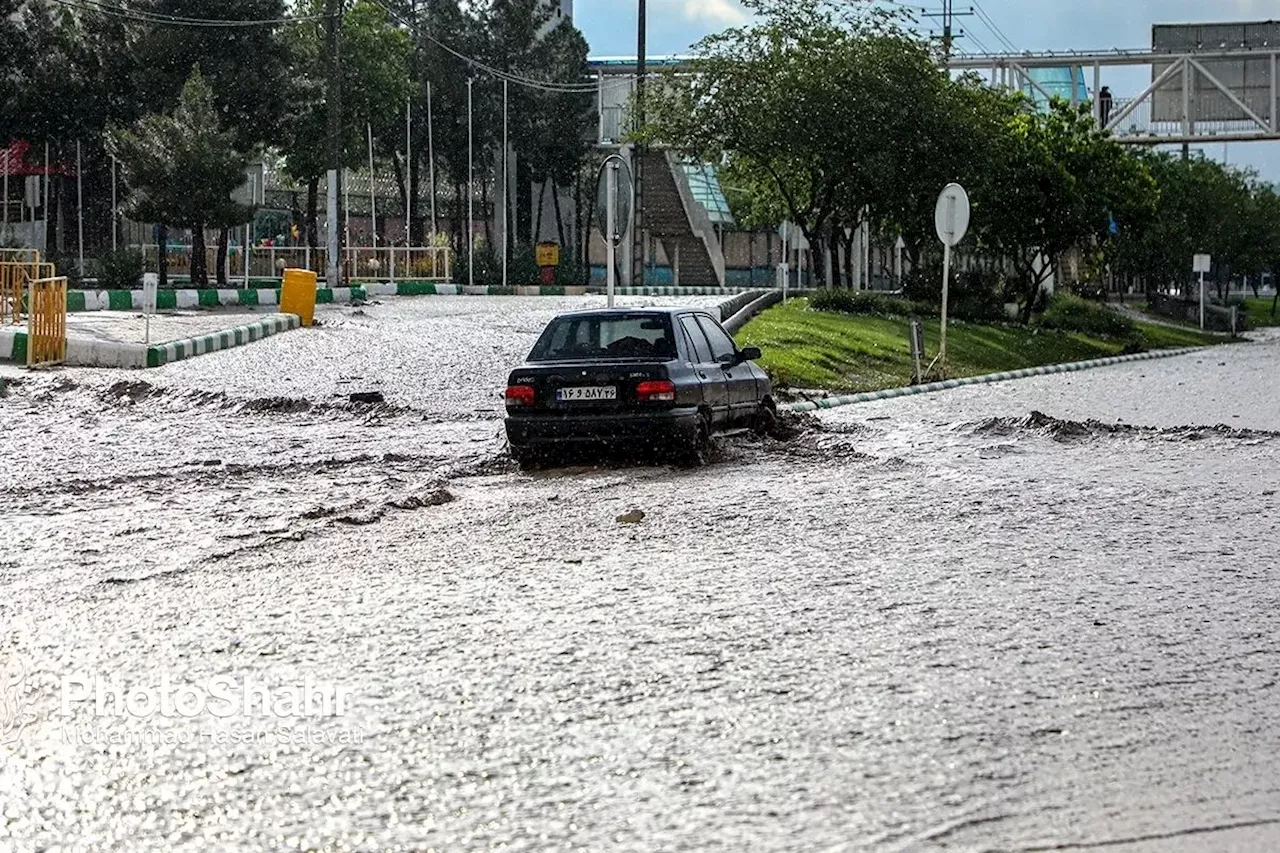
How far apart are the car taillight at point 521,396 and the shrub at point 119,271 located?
36682 mm

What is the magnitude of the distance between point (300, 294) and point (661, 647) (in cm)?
2795

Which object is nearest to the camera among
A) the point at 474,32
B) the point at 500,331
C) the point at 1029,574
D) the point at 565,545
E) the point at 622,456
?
the point at 1029,574

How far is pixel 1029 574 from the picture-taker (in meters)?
9.23

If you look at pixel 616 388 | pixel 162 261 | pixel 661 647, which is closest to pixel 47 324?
pixel 616 388

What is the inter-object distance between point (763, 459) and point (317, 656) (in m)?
8.46

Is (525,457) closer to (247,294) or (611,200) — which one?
(611,200)

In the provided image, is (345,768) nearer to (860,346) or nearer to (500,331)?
(500,331)

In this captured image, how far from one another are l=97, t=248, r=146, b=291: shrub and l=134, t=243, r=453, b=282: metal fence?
5.86 metres

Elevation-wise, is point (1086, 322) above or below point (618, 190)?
below

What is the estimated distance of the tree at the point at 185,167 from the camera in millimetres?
48875

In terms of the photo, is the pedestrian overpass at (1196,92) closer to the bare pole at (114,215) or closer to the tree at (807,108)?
the tree at (807,108)

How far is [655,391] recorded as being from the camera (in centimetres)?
1464

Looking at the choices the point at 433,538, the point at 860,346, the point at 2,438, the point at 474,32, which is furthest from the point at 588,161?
the point at 433,538

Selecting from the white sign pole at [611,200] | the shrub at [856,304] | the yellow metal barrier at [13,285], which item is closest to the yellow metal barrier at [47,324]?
the yellow metal barrier at [13,285]
